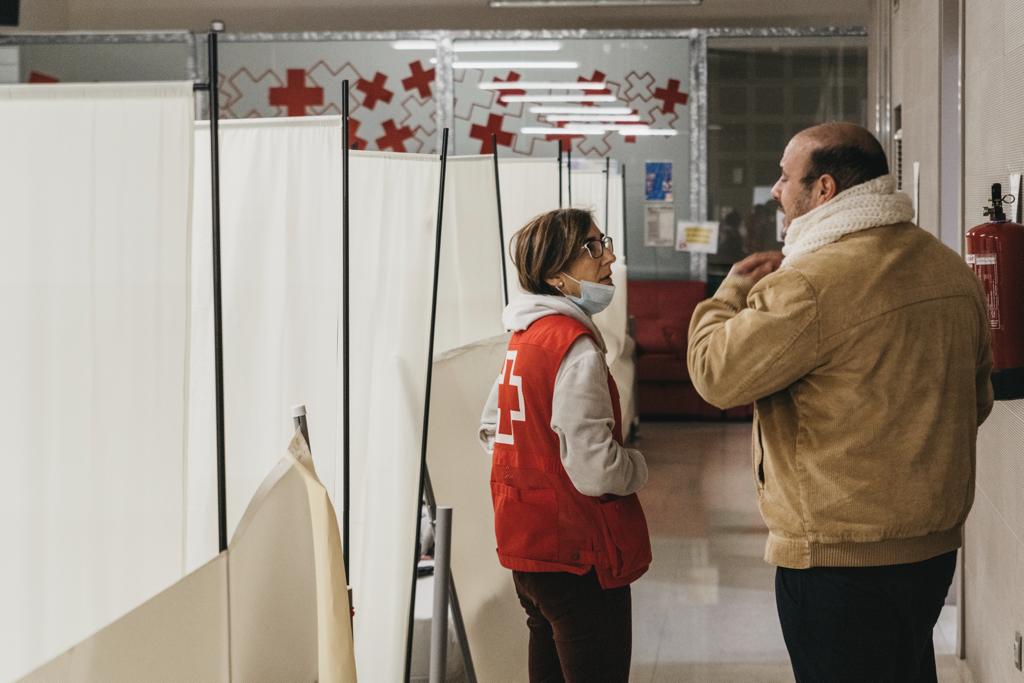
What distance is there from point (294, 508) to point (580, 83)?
786cm

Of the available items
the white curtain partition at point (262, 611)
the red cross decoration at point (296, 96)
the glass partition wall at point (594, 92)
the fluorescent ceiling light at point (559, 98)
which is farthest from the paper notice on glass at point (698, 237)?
the white curtain partition at point (262, 611)

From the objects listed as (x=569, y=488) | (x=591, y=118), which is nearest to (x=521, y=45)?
(x=591, y=118)

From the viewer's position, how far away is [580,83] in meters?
9.23

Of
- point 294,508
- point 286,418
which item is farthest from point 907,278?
point 286,418

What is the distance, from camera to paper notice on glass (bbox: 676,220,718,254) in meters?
9.10

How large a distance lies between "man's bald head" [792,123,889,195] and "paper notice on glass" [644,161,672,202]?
7319mm

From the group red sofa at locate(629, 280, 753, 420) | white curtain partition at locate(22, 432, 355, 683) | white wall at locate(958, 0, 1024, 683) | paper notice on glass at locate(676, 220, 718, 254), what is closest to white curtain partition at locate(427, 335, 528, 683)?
white curtain partition at locate(22, 432, 355, 683)

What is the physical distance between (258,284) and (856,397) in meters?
1.31

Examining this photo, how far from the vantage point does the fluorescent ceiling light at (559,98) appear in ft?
30.3

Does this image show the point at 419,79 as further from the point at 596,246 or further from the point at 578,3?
the point at 596,246

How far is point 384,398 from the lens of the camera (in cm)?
273

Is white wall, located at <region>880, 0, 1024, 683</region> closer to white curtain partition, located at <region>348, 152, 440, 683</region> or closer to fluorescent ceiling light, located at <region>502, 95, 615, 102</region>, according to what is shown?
white curtain partition, located at <region>348, 152, 440, 683</region>

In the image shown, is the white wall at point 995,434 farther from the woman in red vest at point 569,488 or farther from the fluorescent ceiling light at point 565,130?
the fluorescent ceiling light at point 565,130

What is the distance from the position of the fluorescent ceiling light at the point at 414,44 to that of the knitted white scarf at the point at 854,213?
779 centimetres
